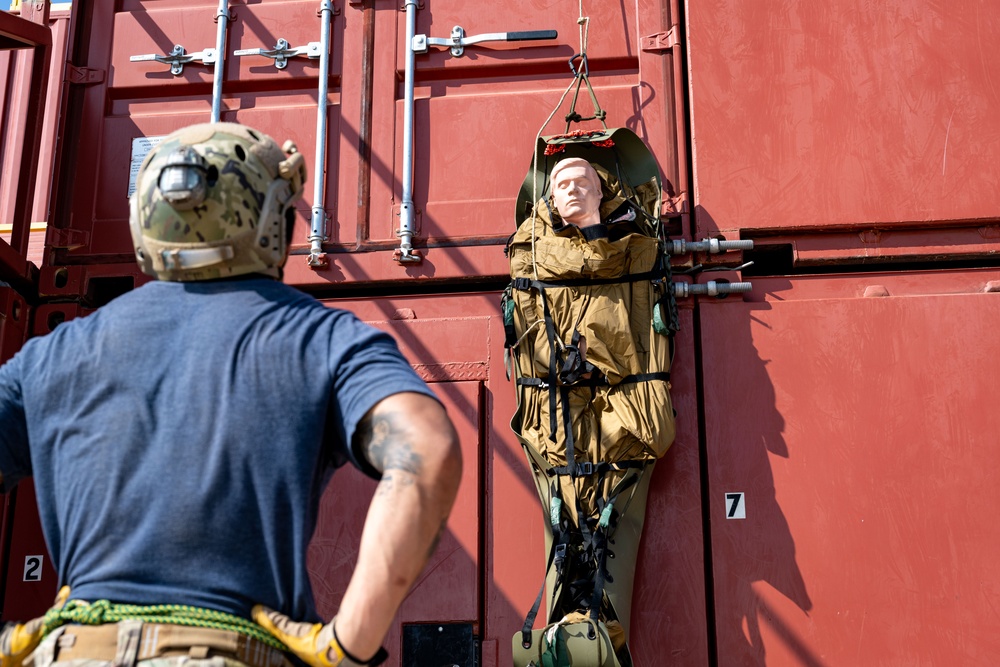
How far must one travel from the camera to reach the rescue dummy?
4020 mm

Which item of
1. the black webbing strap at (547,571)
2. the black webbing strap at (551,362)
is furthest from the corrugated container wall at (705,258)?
the black webbing strap at (551,362)

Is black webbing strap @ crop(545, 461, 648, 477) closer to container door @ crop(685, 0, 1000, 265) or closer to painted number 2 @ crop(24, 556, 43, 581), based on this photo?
container door @ crop(685, 0, 1000, 265)

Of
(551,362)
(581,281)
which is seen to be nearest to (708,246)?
(581,281)

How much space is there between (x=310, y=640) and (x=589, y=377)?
8.30ft

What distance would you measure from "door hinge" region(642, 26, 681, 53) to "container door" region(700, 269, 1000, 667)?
1.24 meters

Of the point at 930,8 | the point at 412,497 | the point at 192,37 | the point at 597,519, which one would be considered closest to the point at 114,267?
the point at 192,37

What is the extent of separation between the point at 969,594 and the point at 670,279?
1.66 metres

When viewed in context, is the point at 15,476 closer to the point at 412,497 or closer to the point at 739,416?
the point at 412,497

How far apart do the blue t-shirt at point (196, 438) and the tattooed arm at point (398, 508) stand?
0.20 feet

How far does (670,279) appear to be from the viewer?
14.3ft

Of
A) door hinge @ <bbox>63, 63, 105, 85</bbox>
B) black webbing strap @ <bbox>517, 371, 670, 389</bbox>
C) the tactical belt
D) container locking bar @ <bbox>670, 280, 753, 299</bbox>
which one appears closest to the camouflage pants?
the tactical belt

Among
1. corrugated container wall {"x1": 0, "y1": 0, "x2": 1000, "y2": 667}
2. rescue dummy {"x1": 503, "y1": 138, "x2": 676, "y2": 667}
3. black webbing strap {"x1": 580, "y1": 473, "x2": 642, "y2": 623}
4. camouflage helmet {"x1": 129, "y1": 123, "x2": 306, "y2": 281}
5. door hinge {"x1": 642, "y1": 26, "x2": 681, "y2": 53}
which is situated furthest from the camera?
door hinge {"x1": 642, "y1": 26, "x2": 681, "y2": 53}

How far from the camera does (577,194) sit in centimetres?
437

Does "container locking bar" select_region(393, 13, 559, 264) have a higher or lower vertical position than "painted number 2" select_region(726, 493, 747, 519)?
higher
